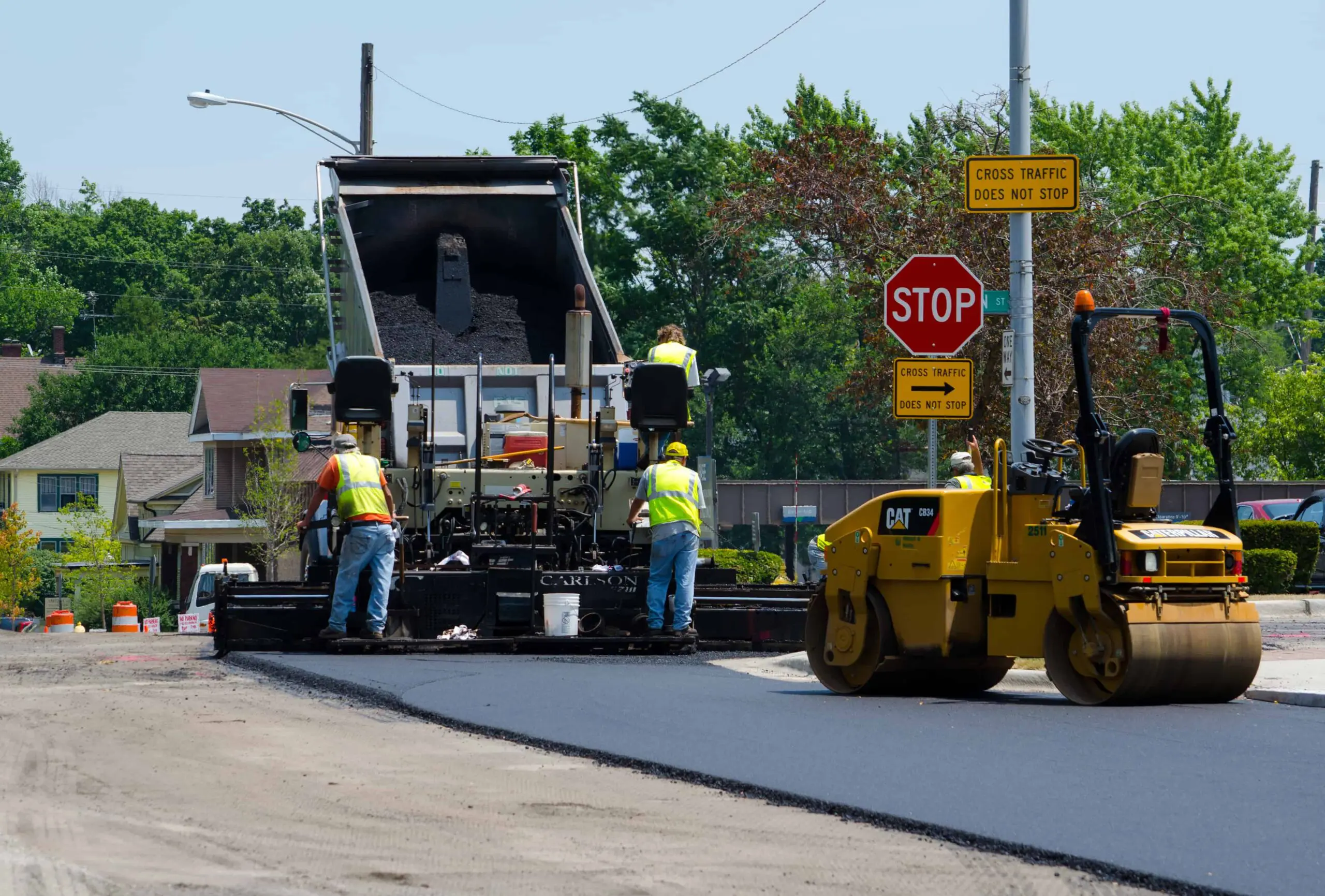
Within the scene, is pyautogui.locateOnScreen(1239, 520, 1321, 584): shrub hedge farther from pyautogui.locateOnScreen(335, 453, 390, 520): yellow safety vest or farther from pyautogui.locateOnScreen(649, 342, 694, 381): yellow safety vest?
pyautogui.locateOnScreen(335, 453, 390, 520): yellow safety vest

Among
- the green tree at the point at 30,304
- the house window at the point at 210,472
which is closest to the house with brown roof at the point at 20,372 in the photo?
the green tree at the point at 30,304

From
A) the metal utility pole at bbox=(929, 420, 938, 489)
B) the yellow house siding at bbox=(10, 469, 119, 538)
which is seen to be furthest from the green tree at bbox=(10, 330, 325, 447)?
the metal utility pole at bbox=(929, 420, 938, 489)

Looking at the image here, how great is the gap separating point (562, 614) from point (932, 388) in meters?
3.07

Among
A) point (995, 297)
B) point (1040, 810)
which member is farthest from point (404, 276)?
point (1040, 810)

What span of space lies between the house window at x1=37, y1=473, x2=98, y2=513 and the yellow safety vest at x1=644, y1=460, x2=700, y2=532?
56.2 m

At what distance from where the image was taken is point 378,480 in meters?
13.3

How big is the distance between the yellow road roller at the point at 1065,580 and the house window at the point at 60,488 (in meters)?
58.9

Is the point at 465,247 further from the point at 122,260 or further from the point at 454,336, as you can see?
the point at 122,260

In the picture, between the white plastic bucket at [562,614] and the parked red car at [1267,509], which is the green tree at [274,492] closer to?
the parked red car at [1267,509]

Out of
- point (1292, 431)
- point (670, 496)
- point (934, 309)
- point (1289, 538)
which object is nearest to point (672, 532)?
point (670, 496)

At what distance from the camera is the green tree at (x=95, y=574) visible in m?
48.2

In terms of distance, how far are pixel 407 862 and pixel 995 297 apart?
8324 mm

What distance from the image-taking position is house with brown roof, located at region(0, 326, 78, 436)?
7856 cm

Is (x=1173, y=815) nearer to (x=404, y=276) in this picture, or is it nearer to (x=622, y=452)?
(x=622, y=452)
